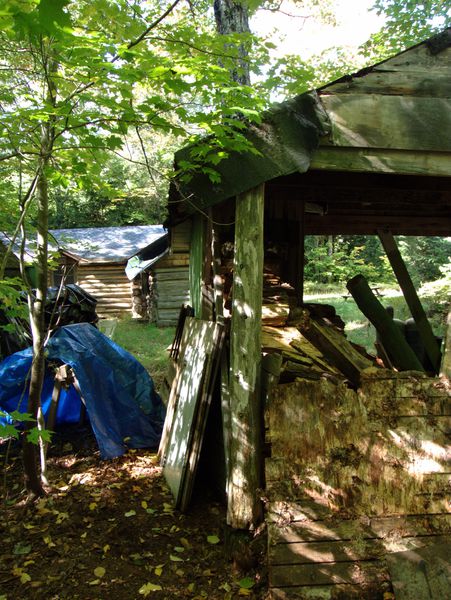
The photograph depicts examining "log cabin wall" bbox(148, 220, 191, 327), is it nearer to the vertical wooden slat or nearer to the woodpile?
the vertical wooden slat

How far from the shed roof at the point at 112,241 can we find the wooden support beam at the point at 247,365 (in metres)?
15.8

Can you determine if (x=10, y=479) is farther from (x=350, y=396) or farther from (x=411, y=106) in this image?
(x=411, y=106)

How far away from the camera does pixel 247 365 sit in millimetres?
3566

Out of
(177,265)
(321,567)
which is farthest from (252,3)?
(177,265)

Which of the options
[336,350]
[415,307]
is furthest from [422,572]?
[415,307]

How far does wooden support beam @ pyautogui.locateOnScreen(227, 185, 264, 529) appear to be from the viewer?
3529 mm

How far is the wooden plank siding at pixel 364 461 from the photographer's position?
3.24 meters

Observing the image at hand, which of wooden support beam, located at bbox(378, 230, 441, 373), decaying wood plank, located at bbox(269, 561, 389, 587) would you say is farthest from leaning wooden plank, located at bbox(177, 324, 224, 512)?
wooden support beam, located at bbox(378, 230, 441, 373)

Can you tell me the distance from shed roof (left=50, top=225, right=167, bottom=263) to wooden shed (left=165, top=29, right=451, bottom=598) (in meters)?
15.9

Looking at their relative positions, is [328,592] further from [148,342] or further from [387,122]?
[148,342]

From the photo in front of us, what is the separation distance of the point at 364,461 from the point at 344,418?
337 millimetres

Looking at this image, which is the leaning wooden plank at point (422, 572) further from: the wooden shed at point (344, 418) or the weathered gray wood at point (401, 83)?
the weathered gray wood at point (401, 83)

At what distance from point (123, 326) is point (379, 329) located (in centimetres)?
1445

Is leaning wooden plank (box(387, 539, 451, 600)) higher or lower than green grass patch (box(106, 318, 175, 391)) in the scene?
higher
